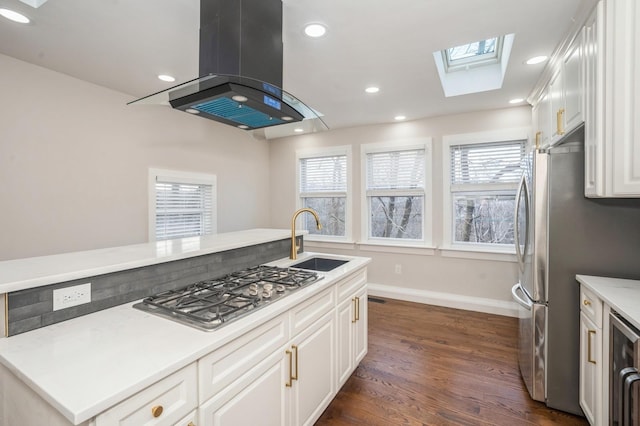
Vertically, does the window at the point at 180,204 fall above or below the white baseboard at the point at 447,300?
above

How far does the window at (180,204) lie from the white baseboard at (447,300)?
262cm

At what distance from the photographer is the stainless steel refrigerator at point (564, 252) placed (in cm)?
186

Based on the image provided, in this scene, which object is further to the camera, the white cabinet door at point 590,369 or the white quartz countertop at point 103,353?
the white cabinet door at point 590,369

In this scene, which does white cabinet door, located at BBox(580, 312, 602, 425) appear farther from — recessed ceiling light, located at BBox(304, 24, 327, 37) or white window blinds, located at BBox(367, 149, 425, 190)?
white window blinds, located at BBox(367, 149, 425, 190)

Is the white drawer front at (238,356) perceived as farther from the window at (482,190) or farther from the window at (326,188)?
the window at (326,188)

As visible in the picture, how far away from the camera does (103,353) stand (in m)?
0.96

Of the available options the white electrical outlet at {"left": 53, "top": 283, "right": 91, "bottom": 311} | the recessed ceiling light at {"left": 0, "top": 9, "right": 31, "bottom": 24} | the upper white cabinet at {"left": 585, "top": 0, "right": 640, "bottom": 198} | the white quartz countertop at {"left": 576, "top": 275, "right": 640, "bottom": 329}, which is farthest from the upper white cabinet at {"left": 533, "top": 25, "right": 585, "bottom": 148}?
the recessed ceiling light at {"left": 0, "top": 9, "right": 31, "bottom": 24}

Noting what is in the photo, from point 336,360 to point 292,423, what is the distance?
0.53 meters

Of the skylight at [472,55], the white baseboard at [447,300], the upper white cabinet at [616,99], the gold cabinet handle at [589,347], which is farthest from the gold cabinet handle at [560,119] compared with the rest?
the white baseboard at [447,300]

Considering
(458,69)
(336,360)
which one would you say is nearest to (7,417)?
(336,360)

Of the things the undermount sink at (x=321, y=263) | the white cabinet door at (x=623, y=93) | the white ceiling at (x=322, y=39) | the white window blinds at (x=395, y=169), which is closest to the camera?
the white cabinet door at (x=623, y=93)

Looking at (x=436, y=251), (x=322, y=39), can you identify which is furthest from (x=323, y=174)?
(x=322, y=39)

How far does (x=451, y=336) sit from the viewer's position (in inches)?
121

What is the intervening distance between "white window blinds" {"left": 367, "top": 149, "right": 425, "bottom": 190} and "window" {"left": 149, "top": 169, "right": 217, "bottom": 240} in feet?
7.63
